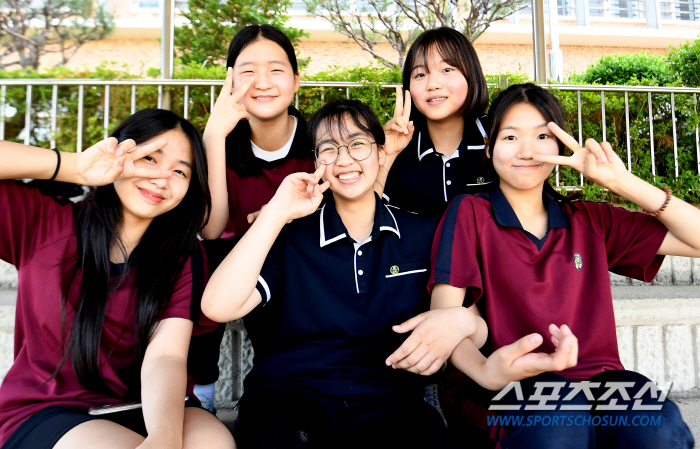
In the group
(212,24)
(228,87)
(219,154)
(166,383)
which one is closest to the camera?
(166,383)

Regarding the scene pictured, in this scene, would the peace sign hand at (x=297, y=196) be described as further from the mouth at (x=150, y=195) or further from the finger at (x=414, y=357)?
the finger at (x=414, y=357)

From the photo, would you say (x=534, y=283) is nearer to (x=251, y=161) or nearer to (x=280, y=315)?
(x=280, y=315)

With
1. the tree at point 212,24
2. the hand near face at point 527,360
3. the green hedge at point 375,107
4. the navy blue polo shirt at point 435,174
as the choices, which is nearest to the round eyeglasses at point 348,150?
the navy blue polo shirt at point 435,174

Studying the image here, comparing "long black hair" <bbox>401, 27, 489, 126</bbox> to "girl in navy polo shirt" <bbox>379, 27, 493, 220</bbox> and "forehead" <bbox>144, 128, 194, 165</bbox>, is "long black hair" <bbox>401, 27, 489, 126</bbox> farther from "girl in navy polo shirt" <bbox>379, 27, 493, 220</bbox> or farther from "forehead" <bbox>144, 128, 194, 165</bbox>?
"forehead" <bbox>144, 128, 194, 165</bbox>

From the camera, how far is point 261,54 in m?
2.05

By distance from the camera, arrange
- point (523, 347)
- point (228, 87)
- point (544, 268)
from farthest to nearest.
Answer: point (228, 87), point (544, 268), point (523, 347)

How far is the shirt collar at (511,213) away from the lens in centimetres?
158

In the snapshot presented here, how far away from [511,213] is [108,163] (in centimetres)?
118

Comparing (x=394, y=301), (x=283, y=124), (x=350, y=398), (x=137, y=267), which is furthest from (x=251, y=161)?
(x=350, y=398)

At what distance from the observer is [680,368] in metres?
2.14

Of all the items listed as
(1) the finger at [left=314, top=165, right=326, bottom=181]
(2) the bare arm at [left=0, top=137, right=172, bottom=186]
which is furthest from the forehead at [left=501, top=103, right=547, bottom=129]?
(2) the bare arm at [left=0, top=137, right=172, bottom=186]

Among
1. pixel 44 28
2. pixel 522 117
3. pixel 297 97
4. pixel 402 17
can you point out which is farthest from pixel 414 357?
pixel 44 28

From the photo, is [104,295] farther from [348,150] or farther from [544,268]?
[544,268]

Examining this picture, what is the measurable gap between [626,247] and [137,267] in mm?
1480
